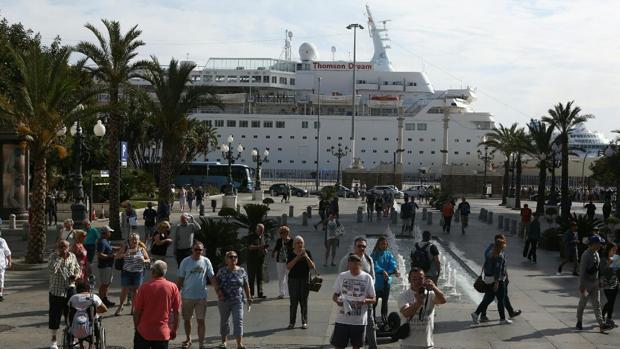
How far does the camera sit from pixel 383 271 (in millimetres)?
10922

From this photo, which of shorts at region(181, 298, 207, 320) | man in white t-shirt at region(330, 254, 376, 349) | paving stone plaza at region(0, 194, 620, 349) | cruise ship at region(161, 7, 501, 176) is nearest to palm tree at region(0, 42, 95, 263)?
paving stone plaza at region(0, 194, 620, 349)

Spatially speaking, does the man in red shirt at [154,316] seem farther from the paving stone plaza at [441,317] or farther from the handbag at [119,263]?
the handbag at [119,263]

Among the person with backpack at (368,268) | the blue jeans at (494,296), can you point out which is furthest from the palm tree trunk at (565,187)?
the person with backpack at (368,268)

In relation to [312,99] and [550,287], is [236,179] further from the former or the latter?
[550,287]

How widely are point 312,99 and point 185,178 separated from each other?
34664mm

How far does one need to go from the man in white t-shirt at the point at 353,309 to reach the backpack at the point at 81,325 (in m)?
2.67

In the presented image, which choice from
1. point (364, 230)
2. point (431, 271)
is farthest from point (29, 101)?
point (364, 230)

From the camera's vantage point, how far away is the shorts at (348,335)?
850 cm

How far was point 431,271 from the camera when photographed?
12000 mm

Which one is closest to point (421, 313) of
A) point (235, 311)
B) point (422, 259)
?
point (235, 311)

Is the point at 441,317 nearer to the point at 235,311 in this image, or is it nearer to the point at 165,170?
the point at 235,311

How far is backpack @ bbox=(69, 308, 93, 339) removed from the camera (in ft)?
29.5

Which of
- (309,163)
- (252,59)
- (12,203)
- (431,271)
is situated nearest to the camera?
(431,271)

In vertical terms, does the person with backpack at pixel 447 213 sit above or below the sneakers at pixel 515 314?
above
